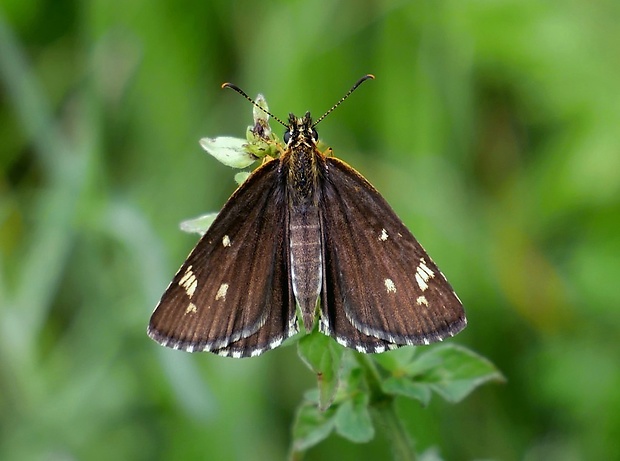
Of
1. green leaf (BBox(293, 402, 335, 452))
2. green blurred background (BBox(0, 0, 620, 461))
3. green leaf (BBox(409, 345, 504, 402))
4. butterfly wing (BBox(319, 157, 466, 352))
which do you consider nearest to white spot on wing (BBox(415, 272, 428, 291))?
butterfly wing (BBox(319, 157, 466, 352))

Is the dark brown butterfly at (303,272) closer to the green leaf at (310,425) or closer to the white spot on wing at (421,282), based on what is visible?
the white spot on wing at (421,282)

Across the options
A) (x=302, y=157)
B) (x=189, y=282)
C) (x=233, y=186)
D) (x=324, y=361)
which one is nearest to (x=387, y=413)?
(x=324, y=361)

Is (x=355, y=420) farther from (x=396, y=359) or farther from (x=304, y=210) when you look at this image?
(x=304, y=210)

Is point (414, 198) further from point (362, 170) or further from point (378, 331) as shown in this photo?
point (378, 331)

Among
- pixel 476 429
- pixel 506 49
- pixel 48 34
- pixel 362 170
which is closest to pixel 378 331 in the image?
pixel 476 429

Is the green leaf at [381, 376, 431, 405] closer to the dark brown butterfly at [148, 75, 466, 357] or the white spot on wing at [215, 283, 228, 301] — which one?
the dark brown butterfly at [148, 75, 466, 357]

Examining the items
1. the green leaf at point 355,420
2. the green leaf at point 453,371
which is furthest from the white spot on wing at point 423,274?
the green leaf at point 355,420

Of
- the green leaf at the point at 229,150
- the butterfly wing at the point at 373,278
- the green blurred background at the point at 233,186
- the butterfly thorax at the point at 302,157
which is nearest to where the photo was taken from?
the butterfly wing at the point at 373,278
